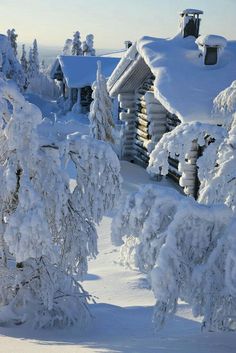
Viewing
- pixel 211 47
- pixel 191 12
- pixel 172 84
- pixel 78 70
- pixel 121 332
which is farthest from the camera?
pixel 78 70

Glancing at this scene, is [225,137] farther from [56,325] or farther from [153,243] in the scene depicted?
Result: [56,325]

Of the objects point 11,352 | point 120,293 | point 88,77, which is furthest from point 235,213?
point 88,77

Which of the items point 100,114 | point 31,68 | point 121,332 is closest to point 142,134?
point 100,114

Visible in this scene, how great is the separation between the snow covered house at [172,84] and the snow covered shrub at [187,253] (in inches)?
303

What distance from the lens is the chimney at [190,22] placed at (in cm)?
1969

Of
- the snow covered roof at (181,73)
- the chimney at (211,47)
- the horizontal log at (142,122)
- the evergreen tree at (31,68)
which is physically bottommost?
the evergreen tree at (31,68)

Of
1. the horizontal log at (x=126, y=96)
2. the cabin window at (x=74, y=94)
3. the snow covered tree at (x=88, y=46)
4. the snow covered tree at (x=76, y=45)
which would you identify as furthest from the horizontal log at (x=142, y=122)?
the snow covered tree at (x=76, y=45)

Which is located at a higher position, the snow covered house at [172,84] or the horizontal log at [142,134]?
the snow covered house at [172,84]

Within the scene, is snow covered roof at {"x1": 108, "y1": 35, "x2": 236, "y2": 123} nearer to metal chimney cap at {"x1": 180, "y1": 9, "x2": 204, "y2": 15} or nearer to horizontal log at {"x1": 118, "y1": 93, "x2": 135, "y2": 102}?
metal chimney cap at {"x1": 180, "y1": 9, "x2": 204, "y2": 15}

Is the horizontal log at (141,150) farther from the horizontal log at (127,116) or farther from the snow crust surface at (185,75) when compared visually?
the snow crust surface at (185,75)

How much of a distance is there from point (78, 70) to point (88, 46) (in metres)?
23.2

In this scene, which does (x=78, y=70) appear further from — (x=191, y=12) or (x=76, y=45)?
(x=76, y=45)

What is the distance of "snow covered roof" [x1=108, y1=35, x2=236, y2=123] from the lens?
49.0 feet

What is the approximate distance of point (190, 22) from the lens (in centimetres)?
1977
